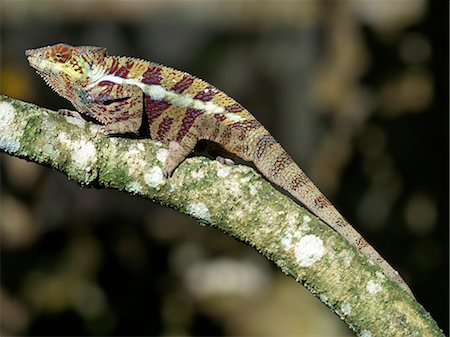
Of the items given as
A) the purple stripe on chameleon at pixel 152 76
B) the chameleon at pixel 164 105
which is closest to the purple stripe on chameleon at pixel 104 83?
the chameleon at pixel 164 105

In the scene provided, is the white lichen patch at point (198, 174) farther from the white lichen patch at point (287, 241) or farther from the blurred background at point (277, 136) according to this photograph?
the blurred background at point (277, 136)

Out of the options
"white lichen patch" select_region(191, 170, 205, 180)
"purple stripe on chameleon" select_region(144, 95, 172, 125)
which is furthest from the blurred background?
"white lichen patch" select_region(191, 170, 205, 180)

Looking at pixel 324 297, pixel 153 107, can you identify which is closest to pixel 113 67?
pixel 153 107

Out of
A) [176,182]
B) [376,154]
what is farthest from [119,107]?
[376,154]

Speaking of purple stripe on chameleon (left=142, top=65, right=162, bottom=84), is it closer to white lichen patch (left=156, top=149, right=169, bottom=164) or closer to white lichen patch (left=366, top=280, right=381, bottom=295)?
white lichen patch (left=156, top=149, right=169, bottom=164)

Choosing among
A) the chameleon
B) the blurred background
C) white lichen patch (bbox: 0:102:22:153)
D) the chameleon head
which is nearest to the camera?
white lichen patch (bbox: 0:102:22:153)

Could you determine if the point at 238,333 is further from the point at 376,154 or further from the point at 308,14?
the point at 308,14
